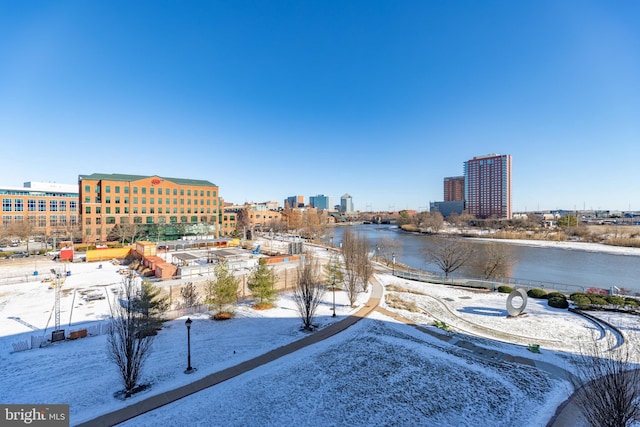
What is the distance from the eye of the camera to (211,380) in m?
11.6

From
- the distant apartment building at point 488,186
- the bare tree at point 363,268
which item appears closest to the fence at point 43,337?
the bare tree at point 363,268

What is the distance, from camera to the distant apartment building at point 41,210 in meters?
58.8

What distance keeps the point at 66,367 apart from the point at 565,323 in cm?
2783

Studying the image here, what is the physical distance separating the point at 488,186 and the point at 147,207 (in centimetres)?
14786

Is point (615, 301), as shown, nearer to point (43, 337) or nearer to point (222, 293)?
point (222, 293)

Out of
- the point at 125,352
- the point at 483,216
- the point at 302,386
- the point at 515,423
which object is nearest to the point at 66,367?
the point at 125,352

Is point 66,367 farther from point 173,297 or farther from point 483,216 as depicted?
point 483,216

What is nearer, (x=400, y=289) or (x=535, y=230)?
(x=400, y=289)

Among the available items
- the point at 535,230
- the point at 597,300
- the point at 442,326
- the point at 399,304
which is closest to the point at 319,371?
the point at 442,326

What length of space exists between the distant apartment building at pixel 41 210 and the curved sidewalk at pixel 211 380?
194 ft

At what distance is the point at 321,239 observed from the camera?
3140 inches

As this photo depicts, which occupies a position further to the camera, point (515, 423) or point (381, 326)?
point (381, 326)

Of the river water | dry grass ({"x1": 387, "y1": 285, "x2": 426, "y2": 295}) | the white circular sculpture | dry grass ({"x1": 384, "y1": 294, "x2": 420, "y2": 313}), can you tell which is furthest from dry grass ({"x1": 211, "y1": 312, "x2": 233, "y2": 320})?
the river water

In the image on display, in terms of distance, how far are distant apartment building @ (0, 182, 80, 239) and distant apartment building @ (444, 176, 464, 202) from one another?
186 metres
